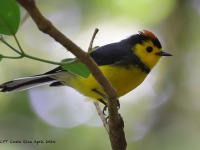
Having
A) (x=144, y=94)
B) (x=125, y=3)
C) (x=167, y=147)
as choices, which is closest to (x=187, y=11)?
(x=125, y=3)

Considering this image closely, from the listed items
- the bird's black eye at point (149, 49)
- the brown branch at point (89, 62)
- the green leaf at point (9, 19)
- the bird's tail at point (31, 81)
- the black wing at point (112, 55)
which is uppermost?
the bird's black eye at point (149, 49)

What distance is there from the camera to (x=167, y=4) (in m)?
6.21

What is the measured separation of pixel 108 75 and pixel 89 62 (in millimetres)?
1865

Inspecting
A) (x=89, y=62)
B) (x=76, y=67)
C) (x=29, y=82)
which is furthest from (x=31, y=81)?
(x=89, y=62)

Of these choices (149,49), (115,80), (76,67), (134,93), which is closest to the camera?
(76,67)

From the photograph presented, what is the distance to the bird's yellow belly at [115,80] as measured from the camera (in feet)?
11.0

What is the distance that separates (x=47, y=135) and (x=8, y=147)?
0.75 metres

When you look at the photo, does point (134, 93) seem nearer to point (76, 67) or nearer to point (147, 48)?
point (147, 48)

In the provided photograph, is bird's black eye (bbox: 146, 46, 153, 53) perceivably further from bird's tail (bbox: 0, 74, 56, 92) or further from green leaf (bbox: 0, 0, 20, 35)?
green leaf (bbox: 0, 0, 20, 35)

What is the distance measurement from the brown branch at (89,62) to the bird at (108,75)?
85cm

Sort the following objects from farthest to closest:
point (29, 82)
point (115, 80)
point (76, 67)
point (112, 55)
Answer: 1. point (112, 55)
2. point (29, 82)
3. point (115, 80)
4. point (76, 67)

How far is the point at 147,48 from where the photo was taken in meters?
4.04

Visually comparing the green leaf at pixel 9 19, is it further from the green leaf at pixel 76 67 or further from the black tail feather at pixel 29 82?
the black tail feather at pixel 29 82

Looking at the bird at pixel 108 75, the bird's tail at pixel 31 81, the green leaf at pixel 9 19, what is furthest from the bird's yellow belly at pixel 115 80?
the green leaf at pixel 9 19
